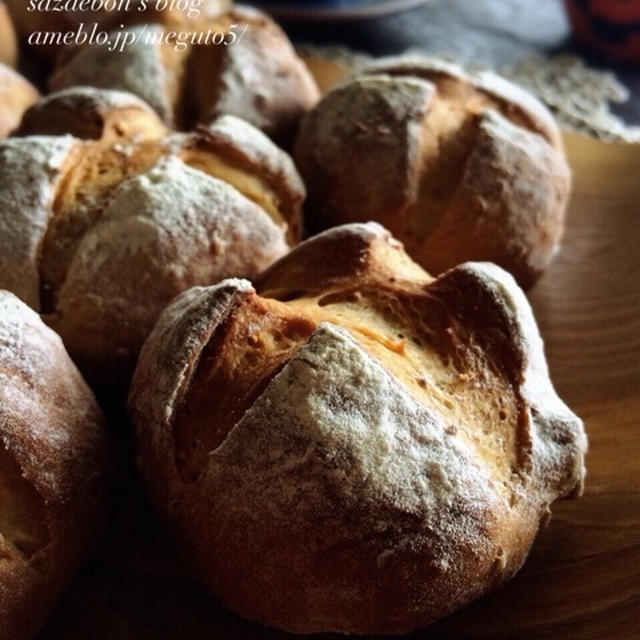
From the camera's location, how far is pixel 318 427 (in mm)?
1071

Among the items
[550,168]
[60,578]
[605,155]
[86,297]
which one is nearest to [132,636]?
[60,578]

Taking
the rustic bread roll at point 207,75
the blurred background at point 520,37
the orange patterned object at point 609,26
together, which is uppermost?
the rustic bread roll at point 207,75

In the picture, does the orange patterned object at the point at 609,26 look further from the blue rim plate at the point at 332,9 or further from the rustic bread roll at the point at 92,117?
the rustic bread roll at the point at 92,117

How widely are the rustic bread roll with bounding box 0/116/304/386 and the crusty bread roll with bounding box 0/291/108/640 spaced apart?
0.54 feet

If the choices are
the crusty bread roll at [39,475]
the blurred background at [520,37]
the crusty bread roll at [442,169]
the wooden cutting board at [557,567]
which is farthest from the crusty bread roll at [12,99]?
the blurred background at [520,37]

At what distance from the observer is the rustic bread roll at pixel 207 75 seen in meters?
1.86

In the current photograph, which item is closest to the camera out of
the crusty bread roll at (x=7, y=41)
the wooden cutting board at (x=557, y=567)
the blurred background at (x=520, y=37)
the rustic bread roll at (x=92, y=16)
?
the wooden cutting board at (x=557, y=567)

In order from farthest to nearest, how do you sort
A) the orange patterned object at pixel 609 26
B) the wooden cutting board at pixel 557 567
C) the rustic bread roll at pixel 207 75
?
the orange patterned object at pixel 609 26, the rustic bread roll at pixel 207 75, the wooden cutting board at pixel 557 567

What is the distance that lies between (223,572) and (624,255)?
115cm

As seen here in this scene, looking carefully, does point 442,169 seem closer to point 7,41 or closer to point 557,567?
point 557,567

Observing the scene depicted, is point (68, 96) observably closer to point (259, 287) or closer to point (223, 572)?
point (259, 287)

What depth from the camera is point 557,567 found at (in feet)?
4.14

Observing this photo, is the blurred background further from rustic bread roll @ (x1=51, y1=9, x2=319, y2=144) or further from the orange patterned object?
rustic bread roll @ (x1=51, y1=9, x2=319, y2=144)

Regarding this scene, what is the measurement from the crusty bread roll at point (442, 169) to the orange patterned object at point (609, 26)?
1.33m
